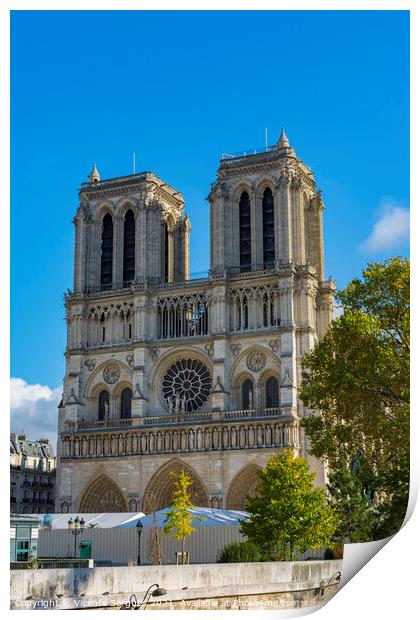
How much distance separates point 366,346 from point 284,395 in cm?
2089

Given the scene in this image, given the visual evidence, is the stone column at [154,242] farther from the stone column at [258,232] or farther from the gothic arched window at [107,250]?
the stone column at [258,232]

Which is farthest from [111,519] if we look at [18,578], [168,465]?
[18,578]

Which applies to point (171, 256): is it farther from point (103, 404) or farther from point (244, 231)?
point (103, 404)

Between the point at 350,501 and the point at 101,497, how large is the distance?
59.5ft

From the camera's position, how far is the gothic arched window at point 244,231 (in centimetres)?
4788

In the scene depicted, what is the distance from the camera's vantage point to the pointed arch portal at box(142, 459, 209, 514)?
45.0 m

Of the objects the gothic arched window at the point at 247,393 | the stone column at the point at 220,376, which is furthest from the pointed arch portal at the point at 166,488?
the gothic arched window at the point at 247,393

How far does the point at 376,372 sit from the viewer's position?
73.8ft

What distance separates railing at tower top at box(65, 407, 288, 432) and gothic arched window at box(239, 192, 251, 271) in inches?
296

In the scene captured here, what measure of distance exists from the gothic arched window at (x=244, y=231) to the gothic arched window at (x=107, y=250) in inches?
292

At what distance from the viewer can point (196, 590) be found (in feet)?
58.6

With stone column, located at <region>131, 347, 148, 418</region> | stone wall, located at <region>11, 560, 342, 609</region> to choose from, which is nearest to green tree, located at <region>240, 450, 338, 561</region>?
stone wall, located at <region>11, 560, 342, 609</region>

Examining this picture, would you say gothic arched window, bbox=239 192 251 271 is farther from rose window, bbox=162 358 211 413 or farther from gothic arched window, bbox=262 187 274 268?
rose window, bbox=162 358 211 413
